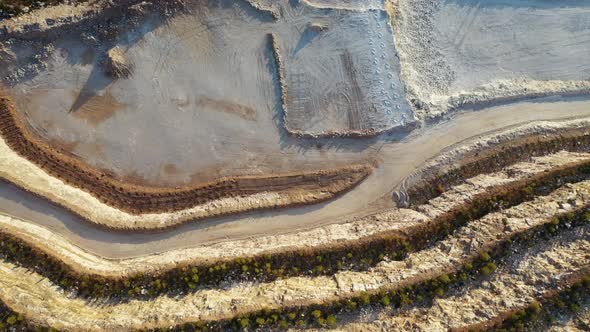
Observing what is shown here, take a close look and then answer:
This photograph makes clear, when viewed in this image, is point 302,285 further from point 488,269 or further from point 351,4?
→ point 351,4

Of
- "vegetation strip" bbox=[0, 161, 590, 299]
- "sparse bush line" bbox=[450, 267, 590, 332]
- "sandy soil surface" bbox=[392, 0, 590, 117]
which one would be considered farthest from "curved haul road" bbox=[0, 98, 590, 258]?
"sparse bush line" bbox=[450, 267, 590, 332]

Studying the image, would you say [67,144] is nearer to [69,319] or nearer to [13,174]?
[13,174]

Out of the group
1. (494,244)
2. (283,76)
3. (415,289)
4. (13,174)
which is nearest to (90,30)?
(13,174)

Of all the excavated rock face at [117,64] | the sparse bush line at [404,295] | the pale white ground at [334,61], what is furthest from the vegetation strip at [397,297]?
the excavated rock face at [117,64]

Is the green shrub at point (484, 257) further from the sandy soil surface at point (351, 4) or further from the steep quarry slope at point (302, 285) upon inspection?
the sandy soil surface at point (351, 4)

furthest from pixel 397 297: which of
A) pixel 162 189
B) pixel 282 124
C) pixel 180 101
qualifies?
pixel 180 101

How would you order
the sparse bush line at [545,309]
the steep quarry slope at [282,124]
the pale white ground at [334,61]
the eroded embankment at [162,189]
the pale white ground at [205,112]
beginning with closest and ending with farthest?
the sparse bush line at [545,309], the steep quarry slope at [282,124], the eroded embankment at [162,189], the pale white ground at [205,112], the pale white ground at [334,61]
